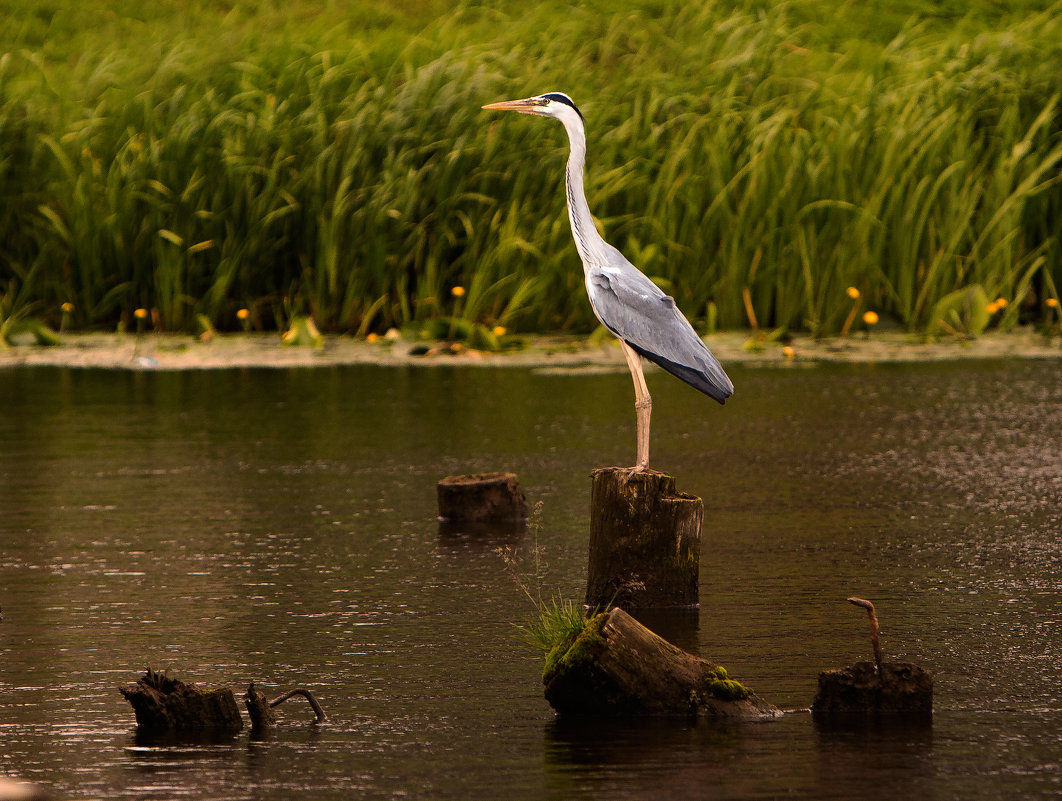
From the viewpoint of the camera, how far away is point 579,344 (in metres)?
15.0

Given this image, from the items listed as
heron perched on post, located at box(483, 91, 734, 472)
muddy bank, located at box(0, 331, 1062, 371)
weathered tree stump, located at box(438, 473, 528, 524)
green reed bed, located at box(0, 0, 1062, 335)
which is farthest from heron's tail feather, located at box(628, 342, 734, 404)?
green reed bed, located at box(0, 0, 1062, 335)

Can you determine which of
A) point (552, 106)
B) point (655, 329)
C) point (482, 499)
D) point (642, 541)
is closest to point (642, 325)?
point (655, 329)

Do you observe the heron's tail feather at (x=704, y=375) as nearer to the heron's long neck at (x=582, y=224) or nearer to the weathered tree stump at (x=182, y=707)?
the heron's long neck at (x=582, y=224)

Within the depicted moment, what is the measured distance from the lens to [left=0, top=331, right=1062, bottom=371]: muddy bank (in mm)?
14180

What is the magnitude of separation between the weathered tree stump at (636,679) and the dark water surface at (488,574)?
91mm

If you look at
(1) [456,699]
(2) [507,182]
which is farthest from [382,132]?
(1) [456,699]

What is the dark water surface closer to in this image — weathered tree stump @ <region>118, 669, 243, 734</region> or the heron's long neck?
weathered tree stump @ <region>118, 669, 243, 734</region>

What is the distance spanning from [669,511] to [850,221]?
29.5 ft

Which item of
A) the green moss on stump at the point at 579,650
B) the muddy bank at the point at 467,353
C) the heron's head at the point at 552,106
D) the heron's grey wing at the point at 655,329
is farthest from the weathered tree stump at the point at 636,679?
the muddy bank at the point at 467,353

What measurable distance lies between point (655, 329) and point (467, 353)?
8028 mm

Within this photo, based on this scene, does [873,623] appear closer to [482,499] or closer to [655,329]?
[655,329]

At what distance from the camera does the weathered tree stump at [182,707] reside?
5105 millimetres

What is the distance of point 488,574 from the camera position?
7410 mm

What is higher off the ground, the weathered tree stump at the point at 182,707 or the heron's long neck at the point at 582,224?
the heron's long neck at the point at 582,224
